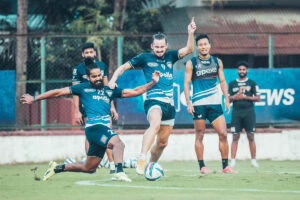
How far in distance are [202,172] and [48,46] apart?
6553mm

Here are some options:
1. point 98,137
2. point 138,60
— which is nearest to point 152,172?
point 98,137

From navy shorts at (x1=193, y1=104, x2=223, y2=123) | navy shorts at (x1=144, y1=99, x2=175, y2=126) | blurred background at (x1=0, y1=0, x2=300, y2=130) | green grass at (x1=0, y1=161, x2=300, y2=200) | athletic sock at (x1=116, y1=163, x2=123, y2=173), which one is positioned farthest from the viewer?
blurred background at (x1=0, y1=0, x2=300, y2=130)

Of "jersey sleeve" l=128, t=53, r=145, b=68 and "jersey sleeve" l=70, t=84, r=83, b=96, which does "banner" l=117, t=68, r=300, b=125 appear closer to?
"jersey sleeve" l=128, t=53, r=145, b=68

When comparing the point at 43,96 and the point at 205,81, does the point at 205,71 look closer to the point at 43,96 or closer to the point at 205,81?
the point at 205,81

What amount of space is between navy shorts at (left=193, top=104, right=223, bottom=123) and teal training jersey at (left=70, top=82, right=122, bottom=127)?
83.9 inches

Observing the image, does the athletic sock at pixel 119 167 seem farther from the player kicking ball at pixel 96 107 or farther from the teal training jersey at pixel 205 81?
the teal training jersey at pixel 205 81

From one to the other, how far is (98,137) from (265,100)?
24.9ft

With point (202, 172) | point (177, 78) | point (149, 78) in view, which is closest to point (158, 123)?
point (149, 78)

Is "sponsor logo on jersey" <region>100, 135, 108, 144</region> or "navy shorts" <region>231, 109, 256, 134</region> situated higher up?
"navy shorts" <region>231, 109, 256, 134</region>

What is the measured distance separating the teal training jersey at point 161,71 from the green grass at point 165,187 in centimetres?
129

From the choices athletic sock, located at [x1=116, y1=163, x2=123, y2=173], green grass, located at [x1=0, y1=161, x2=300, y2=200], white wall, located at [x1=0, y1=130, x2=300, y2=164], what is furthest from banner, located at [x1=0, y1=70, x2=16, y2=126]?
athletic sock, located at [x1=116, y1=163, x2=123, y2=173]

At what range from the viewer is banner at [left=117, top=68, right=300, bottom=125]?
54.6 feet

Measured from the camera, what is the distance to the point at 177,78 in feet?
54.6

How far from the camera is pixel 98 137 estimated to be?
33.0 feet
